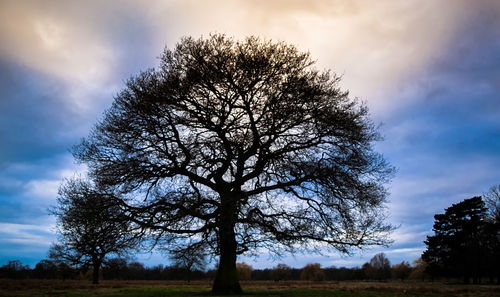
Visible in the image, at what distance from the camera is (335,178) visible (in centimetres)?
1582

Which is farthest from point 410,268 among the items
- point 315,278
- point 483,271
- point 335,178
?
point 335,178

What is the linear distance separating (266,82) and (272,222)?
6407mm

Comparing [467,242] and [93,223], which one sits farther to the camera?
[467,242]

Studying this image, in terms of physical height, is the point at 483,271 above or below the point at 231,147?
below

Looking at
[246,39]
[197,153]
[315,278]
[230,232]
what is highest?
[246,39]

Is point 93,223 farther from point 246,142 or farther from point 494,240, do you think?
point 494,240

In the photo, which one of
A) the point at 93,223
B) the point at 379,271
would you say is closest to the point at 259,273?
the point at 379,271

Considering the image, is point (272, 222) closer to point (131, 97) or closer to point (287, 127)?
point (287, 127)

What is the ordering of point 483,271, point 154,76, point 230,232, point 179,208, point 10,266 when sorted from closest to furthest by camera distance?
point 179,208
point 230,232
point 154,76
point 483,271
point 10,266

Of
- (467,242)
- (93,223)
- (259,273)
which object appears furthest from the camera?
(259,273)

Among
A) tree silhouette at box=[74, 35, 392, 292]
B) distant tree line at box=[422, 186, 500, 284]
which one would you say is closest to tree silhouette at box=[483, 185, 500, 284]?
distant tree line at box=[422, 186, 500, 284]

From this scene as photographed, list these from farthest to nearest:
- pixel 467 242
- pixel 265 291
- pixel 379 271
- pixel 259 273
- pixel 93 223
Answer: pixel 259 273, pixel 379 271, pixel 467 242, pixel 265 291, pixel 93 223

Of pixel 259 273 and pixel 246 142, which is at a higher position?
pixel 246 142

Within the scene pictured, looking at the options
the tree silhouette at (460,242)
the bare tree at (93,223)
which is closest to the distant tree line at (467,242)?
the tree silhouette at (460,242)
